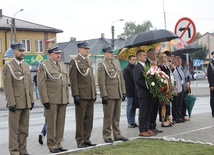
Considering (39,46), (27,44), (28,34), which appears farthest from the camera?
(39,46)

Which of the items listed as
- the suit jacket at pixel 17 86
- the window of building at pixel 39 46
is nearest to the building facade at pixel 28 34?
the window of building at pixel 39 46

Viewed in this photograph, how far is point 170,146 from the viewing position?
8.24 m

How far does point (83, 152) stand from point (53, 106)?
101 cm

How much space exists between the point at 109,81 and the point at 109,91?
0.69ft

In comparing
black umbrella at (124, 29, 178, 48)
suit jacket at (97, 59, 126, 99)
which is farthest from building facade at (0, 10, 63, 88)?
suit jacket at (97, 59, 126, 99)

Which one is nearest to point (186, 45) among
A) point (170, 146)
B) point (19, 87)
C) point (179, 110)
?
point (179, 110)

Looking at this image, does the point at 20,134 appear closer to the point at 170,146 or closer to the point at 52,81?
the point at 52,81

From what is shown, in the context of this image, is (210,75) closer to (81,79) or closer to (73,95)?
(81,79)

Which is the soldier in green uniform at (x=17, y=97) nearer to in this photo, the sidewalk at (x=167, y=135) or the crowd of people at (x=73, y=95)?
the crowd of people at (x=73, y=95)

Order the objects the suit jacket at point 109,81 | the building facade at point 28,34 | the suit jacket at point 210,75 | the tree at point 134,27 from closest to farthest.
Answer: the suit jacket at point 109,81, the suit jacket at point 210,75, the building facade at point 28,34, the tree at point 134,27

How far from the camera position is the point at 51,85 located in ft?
27.8

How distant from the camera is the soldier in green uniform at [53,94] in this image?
330 inches

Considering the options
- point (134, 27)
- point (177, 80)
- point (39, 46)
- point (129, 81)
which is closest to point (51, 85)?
point (129, 81)

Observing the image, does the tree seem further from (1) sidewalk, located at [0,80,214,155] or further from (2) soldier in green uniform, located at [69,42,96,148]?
(2) soldier in green uniform, located at [69,42,96,148]
